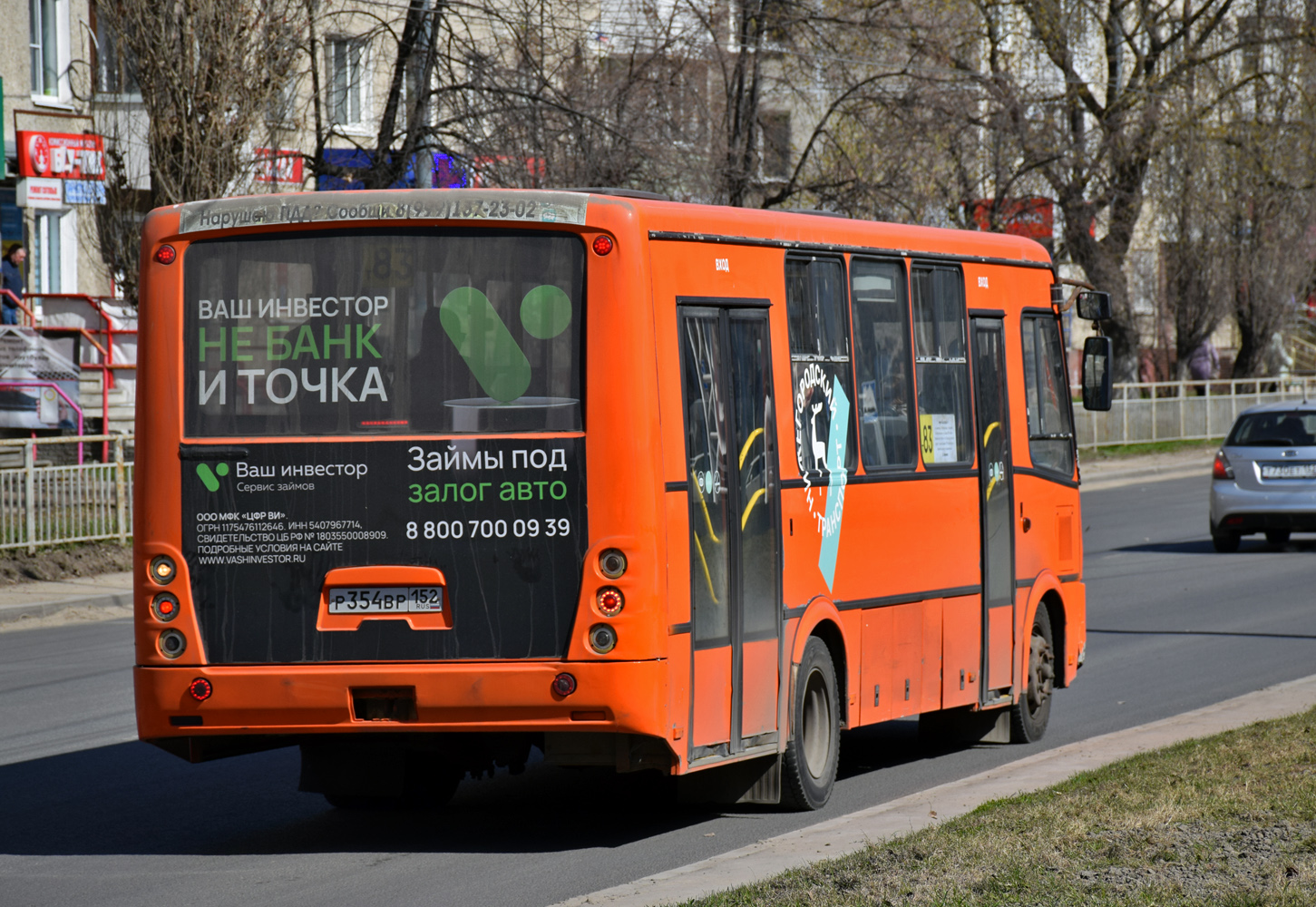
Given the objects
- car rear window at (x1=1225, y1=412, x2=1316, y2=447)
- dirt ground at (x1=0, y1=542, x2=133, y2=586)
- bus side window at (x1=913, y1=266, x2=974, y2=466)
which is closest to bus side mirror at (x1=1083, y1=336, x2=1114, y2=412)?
bus side window at (x1=913, y1=266, x2=974, y2=466)

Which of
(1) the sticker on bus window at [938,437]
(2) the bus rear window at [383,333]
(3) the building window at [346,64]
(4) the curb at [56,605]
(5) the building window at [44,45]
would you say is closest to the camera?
(2) the bus rear window at [383,333]

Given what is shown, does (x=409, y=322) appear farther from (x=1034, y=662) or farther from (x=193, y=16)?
(x=193, y=16)

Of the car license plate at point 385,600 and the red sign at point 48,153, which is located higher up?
the red sign at point 48,153

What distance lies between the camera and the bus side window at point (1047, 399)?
10922 millimetres

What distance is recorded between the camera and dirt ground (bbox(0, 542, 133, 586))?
19641 millimetres

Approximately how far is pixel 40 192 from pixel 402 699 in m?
24.8

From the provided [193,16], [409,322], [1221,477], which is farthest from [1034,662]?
[193,16]

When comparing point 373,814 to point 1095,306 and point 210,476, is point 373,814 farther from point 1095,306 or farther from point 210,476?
point 1095,306

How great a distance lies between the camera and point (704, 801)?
856 centimetres

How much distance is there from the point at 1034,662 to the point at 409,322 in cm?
486

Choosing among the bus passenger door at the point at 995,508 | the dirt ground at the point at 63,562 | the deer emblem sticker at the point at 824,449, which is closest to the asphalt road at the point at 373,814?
the bus passenger door at the point at 995,508

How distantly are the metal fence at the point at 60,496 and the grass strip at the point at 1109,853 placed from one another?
43.1 ft

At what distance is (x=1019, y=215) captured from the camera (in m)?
36.0

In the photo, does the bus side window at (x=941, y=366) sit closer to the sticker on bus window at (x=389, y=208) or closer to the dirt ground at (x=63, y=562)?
the sticker on bus window at (x=389, y=208)
